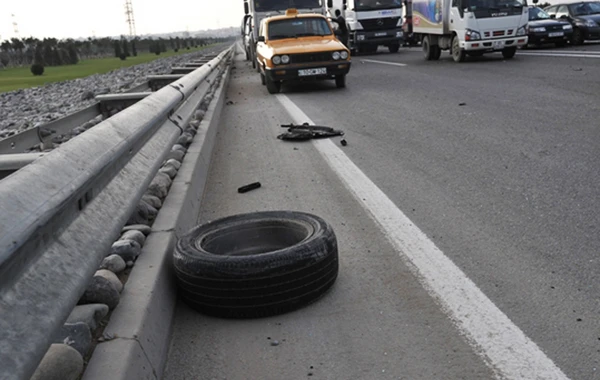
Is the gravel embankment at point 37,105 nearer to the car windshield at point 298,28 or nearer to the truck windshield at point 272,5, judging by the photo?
the car windshield at point 298,28

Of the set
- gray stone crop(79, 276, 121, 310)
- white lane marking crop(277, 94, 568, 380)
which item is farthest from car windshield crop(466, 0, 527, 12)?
gray stone crop(79, 276, 121, 310)

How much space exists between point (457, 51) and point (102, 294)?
20321mm

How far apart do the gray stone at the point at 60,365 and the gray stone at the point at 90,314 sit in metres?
0.33

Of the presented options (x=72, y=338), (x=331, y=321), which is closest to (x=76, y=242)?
(x=72, y=338)

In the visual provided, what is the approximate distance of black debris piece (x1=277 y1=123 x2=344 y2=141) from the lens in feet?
27.8

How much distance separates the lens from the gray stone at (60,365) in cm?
220

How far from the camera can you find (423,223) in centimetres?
455

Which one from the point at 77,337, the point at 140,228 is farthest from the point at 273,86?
the point at 77,337

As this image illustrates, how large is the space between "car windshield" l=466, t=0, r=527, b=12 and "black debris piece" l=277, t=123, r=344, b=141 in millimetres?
13203

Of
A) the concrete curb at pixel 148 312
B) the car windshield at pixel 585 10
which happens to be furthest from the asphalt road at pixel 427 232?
the car windshield at pixel 585 10

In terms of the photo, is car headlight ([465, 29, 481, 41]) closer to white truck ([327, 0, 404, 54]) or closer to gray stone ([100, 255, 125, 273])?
white truck ([327, 0, 404, 54])

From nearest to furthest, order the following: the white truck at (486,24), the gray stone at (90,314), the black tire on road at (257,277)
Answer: the gray stone at (90,314) < the black tire on road at (257,277) < the white truck at (486,24)

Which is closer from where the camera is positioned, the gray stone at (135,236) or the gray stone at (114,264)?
the gray stone at (114,264)

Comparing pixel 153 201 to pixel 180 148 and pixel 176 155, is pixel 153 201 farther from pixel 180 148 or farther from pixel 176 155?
pixel 180 148
